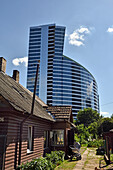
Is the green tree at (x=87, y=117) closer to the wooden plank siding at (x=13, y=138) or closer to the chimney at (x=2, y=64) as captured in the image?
the chimney at (x=2, y=64)

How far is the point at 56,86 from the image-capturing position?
370 ft

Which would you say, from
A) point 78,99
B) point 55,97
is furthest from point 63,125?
point 78,99

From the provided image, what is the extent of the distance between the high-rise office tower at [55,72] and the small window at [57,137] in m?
93.3

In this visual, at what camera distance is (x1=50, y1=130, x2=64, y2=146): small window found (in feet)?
48.5

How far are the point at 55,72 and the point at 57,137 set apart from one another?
101 meters

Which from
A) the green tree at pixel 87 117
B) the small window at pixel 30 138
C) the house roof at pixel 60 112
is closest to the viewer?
the small window at pixel 30 138

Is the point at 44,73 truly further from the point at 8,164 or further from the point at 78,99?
the point at 8,164

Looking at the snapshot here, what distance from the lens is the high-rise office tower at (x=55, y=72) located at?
112 metres

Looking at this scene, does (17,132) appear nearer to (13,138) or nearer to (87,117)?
(13,138)

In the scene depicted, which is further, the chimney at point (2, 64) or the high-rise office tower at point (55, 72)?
the high-rise office tower at point (55, 72)

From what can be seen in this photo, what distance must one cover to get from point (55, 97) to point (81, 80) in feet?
92.1

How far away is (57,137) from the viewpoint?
15.3 metres

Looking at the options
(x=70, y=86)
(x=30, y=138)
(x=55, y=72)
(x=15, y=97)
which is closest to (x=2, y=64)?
(x=15, y=97)

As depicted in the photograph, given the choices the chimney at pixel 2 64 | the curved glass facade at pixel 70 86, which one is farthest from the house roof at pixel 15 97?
the curved glass facade at pixel 70 86
